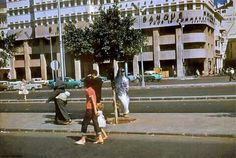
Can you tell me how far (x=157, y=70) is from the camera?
59.8 meters

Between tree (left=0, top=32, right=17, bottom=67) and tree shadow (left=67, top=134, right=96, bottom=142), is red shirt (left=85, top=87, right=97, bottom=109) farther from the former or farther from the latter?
tree (left=0, top=32, right=17, bottom=67)

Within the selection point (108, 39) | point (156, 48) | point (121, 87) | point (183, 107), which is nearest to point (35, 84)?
point (156, 48)

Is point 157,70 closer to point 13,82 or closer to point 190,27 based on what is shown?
point 190,27

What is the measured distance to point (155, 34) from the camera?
2532 inches

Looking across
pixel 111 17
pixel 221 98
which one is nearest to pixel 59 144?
pixel 111 17

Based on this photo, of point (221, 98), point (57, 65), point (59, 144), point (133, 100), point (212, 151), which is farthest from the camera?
point (57, 65)

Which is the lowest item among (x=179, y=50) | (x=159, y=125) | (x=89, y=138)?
(x=89, y=138)

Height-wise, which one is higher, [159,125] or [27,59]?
[27,59]

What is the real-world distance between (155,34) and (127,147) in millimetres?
55247

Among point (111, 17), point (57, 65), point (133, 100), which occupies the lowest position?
point (133, 100)

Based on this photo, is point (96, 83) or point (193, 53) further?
point (193, 53)

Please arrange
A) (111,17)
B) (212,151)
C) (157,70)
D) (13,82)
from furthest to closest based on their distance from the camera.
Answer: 1. (157,70)
2. (13,82)
3. (111,17)
4. (212,151)

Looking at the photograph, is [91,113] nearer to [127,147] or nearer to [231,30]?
[127,147]

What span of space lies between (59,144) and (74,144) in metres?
0.42
